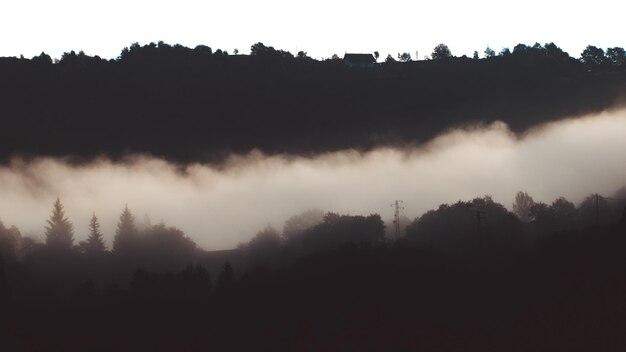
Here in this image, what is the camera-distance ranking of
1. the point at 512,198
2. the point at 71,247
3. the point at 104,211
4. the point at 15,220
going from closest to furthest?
1. the point at 71,247
2. the point at 15,220
3. the point at 512,198
4. the point at 104,211

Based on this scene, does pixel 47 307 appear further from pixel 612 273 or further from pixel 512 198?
pixel 512 198

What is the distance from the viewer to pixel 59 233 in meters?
135

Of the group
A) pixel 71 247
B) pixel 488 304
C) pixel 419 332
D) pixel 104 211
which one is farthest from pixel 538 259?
pixel 104 211

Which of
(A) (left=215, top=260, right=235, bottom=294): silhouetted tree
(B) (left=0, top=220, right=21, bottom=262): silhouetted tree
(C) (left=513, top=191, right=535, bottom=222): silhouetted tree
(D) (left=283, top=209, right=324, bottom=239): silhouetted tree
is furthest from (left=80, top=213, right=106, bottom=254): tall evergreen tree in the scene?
(C) (left=513, top=191, right=535, bottom=222): silhouetted tree

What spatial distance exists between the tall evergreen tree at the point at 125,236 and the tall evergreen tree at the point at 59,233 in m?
6.41

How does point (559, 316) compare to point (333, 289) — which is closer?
point (559, 316)

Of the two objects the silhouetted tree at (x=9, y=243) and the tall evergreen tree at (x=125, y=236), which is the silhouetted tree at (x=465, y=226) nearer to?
the tall evergreen tree at (x=125, y=236)

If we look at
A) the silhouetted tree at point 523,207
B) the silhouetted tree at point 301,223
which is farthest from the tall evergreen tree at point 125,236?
the silhouetted tree at point 523,207

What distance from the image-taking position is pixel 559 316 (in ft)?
195

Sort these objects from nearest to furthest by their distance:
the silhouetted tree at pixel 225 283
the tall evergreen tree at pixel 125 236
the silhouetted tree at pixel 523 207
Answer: the silhouetted tree at pixel 225 283, the tall evergreen tree at pixel 125 236, the silhouetted tree at pixel 523 207

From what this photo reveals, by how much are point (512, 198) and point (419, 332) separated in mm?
121974

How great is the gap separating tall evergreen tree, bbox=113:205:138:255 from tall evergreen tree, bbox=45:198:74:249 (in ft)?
21.0

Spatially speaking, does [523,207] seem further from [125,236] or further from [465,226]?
[125,236]

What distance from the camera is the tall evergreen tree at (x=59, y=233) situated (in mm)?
129375
